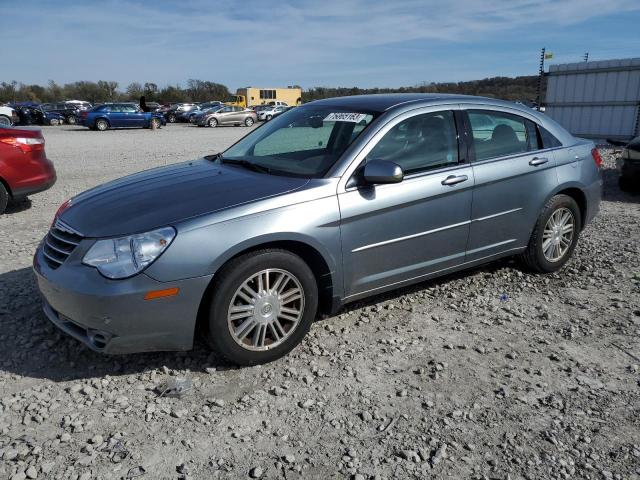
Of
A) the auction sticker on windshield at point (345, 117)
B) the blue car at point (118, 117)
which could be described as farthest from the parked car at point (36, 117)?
the auction sticker on windshield at point (345, 117)

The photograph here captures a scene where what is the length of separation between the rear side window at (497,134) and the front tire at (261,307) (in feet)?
6.29

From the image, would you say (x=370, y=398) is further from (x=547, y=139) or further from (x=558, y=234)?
(x=547, y=139)

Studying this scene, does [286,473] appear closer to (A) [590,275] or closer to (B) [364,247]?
(B) [364,247]

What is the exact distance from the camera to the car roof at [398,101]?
13.5 ft

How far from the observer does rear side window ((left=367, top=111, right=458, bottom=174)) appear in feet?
12.7

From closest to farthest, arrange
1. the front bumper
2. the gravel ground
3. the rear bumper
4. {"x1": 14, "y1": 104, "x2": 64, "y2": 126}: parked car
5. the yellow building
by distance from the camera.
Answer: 1. the gravel ground
2. the front bumper
3. the rear bumper
4. {"x1": 14, "y1": 104, "x2": 64, "y2": 126}: parked car
5. the yellow building

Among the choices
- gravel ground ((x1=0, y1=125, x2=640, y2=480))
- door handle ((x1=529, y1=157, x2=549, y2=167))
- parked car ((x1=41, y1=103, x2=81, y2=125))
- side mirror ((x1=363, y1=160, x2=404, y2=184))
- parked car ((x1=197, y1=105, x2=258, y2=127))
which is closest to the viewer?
gravel ground ((x1=0, y1=125, x2=640, y2=480))

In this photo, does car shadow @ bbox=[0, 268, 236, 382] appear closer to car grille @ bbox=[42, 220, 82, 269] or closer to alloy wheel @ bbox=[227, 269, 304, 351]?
alloy wheel @ bbox=[227, 269, 304, 351]

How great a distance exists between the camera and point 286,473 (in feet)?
8.29

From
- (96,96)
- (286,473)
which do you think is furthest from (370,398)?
(96,96)

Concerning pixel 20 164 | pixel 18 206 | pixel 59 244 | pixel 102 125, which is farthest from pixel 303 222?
pixel 102 125

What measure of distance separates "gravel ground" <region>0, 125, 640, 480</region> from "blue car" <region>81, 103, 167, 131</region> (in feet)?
92.8

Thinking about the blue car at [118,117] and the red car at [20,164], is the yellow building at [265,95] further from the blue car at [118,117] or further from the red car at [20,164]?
the red car at [20,164]

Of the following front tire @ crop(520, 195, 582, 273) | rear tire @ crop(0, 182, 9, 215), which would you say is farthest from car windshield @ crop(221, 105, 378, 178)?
rear tire @ crop(0, 182, 9, 215)
